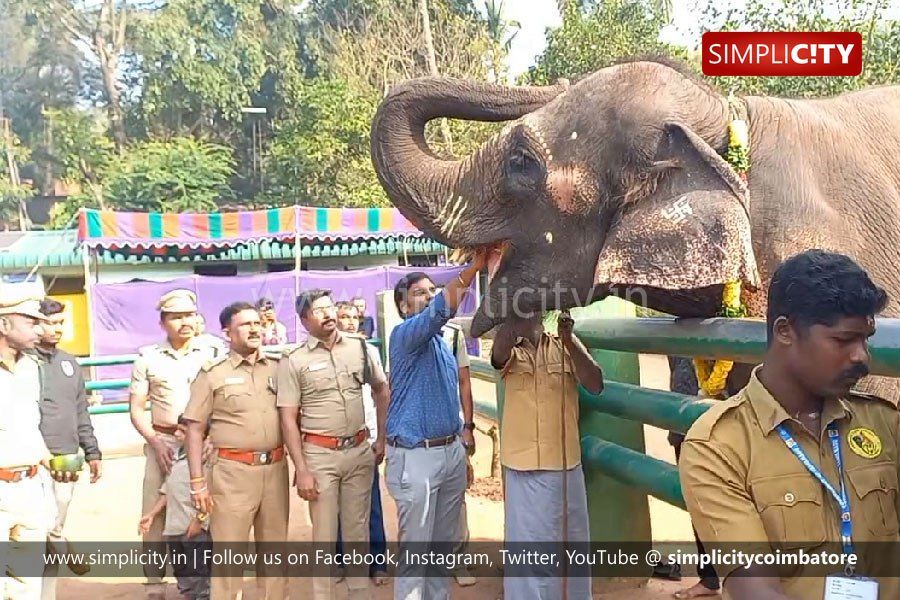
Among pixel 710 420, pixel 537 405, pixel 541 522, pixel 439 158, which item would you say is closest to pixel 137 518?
pixel 541 522

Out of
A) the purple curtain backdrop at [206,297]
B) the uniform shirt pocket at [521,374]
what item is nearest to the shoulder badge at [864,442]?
the uniform shirt pocket at [521,374]

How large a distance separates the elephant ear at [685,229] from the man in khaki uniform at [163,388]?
3.08m

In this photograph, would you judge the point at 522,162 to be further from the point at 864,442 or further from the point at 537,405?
the point at 864,442

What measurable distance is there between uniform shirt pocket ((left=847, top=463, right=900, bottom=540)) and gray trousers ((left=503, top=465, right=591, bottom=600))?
2219mm

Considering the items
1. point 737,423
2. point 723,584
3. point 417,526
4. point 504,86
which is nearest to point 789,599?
point 723,584

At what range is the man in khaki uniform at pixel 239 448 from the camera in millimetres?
4180

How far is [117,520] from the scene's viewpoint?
684 centimetres

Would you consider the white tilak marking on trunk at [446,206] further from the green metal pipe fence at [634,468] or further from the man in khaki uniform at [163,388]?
the man in khaki uniform at [163,388]

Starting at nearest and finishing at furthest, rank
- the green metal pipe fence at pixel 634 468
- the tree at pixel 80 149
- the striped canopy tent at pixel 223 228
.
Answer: the green metal pipe fence at pixel 634 468, the striped canopy tent at pixel 223 228, the tree at pixel 80 149

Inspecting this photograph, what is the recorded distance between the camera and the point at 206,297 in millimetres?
14055

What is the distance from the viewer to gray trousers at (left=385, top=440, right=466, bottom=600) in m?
3.97

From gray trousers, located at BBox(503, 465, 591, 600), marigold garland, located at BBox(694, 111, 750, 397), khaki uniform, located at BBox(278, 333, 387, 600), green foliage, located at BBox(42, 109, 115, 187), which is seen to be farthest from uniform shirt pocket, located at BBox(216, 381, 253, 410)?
green foliage, located at BBox(42, 109, 115, 187)

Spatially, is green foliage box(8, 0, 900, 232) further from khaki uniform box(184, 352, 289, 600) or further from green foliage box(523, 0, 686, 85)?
khaki uniform box(184, 352, 289, 600)

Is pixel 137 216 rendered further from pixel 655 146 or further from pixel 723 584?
pixel 723 584
